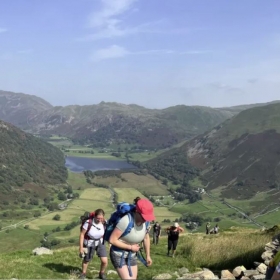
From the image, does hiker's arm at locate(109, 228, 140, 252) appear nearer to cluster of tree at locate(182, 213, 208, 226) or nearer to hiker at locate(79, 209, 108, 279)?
hiker at locate(79, 209, 108, 279)

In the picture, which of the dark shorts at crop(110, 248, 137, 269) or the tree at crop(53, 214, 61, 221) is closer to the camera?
the dark shorts at crop(110, 248, 137, 269)

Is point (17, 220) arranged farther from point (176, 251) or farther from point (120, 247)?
point (120, 247)

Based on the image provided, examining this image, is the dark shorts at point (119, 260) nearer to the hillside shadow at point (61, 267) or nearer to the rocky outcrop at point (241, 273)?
the rocky outcrop at point (241, 273)

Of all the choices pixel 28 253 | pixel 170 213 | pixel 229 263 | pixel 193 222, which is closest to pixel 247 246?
pixel 229 263

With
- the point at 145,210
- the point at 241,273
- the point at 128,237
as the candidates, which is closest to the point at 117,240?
the point at 128,237

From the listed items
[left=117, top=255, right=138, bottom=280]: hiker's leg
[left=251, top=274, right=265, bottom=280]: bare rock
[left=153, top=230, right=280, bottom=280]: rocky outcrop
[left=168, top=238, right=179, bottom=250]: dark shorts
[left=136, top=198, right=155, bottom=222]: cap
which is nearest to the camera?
[left=136, top=198, right=155, bottom=222]: cap

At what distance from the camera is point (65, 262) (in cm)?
1717

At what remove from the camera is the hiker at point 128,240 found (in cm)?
862

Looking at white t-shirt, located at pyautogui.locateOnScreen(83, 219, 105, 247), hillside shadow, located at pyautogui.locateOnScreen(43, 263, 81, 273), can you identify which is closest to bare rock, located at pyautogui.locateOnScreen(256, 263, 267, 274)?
white t-shirt, located at pyautogui.locateOnScreen(83, 219, 105, 247)

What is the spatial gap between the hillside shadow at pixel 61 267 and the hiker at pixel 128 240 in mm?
7069

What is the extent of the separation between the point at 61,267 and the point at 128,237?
850cm

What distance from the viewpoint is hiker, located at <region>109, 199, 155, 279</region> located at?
8.62 metres

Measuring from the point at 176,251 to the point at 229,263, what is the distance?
17.5 feet

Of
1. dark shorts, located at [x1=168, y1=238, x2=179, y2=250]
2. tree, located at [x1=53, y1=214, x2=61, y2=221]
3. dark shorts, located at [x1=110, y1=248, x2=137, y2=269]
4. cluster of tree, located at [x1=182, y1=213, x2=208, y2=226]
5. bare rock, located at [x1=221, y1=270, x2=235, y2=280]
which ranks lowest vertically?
cluster of tree, located at [x1=182, y1=213, x2=208, y2=226]
